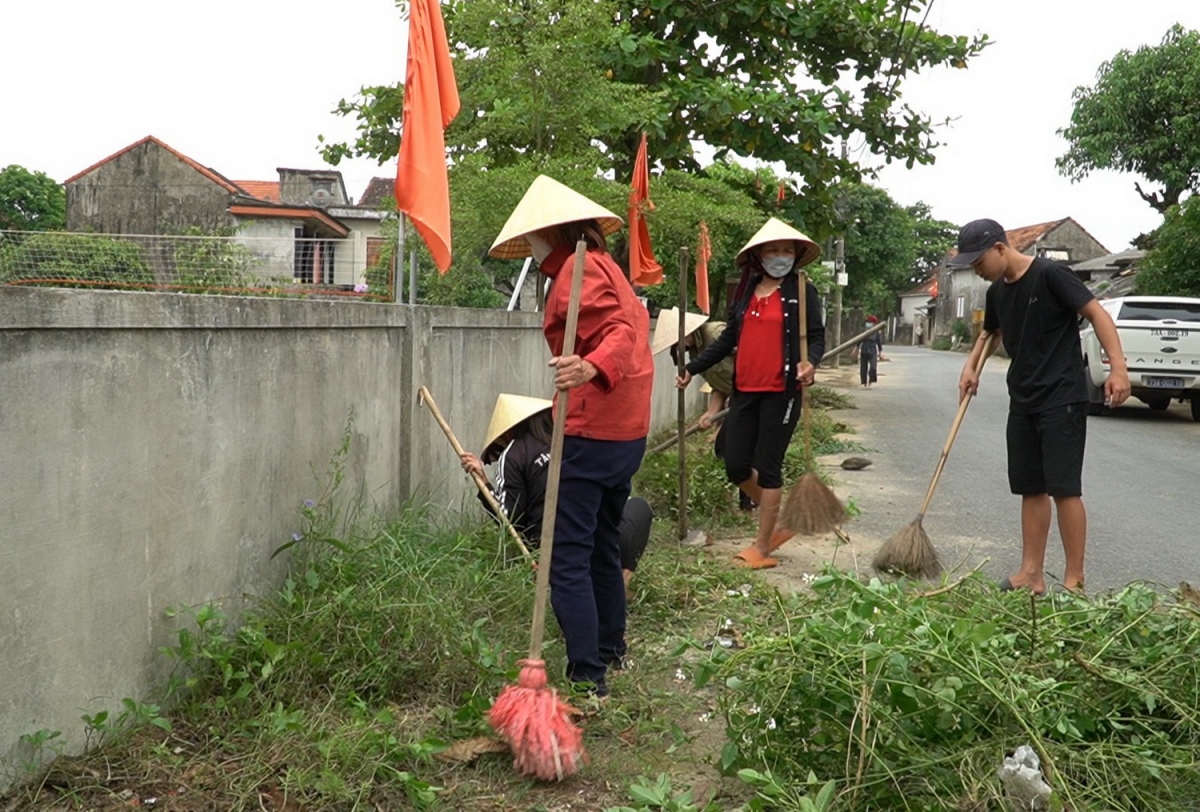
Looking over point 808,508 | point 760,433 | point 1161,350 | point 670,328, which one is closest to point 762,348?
point 760,433

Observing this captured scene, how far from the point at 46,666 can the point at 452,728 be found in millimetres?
1187

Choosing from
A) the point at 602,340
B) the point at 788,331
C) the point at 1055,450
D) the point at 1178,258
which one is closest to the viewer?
the point at 602,340

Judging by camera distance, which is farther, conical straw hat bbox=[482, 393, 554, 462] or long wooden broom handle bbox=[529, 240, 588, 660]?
conical straw hat bbox=[482, 393, 554, 462]

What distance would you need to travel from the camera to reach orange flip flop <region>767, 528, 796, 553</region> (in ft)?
20.8

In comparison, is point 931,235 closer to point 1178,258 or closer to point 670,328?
point 1178,258

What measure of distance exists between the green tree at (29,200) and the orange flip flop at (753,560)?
4911cm

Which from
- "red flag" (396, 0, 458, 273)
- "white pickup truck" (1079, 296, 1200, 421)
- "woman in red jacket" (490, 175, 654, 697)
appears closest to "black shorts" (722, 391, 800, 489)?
"red flag" (396, 0, 458, 273)

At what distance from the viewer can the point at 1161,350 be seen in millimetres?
15703

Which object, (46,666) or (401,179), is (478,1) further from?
(46,666)

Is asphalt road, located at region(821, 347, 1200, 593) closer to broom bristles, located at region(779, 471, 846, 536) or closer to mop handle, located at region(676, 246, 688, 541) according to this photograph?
broom bristles, located at region(779, 471, 846, 536)

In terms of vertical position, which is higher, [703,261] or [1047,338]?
[703,261]

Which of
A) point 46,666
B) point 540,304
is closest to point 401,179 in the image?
point 46,666

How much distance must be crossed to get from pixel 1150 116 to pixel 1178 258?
14.2 metres

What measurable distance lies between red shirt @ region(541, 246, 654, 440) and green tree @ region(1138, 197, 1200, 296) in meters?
21.7
